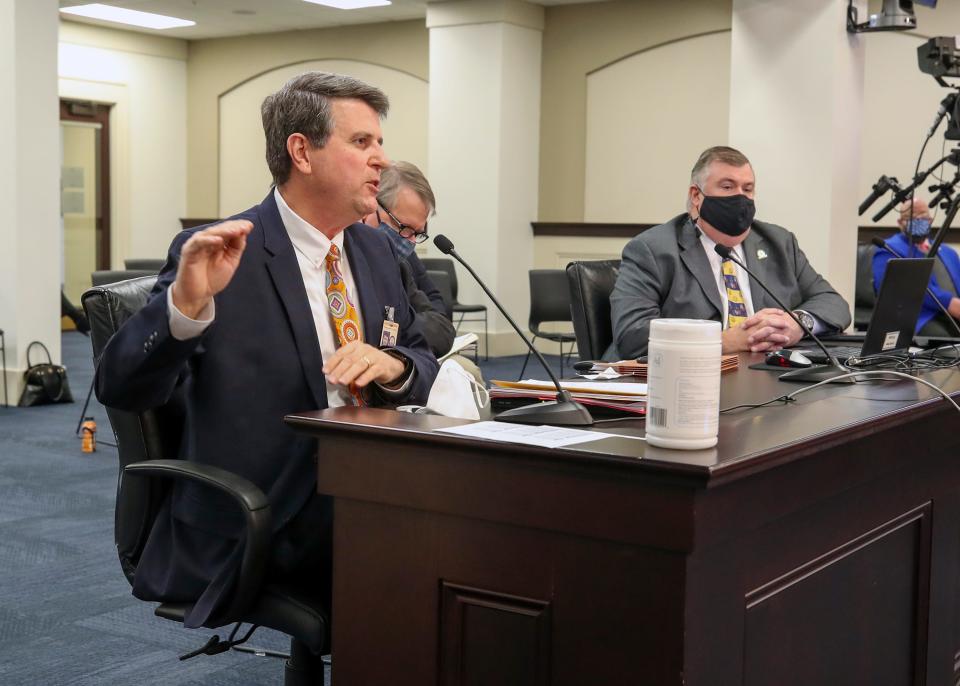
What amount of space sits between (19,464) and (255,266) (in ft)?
11.7

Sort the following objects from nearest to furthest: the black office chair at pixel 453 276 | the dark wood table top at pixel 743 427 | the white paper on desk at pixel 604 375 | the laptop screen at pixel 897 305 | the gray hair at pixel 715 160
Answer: the dark wood table top at pixel 743 427
the white paper on desk at pixel 604 375
the laptop screen at pixel 897 305
the gray hair at pixel 715 160
the black office chair at pixel 453 276

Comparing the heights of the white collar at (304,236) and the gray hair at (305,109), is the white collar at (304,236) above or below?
below

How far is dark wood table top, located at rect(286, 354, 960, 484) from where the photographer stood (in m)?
1.36

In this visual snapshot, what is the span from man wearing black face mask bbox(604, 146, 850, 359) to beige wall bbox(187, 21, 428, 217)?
22.5 feet

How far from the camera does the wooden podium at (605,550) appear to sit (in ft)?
4.52

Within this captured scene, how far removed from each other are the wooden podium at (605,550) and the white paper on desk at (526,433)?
25 millimetres

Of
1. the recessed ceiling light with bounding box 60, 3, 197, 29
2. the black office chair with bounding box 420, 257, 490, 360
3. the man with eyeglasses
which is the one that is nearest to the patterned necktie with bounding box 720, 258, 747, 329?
the man with eyeglasses

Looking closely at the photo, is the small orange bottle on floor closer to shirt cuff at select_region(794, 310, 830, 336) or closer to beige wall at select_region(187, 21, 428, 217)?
shirt cuff at select_region(794, 310, 830, 336)

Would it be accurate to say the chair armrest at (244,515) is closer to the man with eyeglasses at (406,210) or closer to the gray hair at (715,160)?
the man with eyeglasses at (406,210)

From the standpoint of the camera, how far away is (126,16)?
34.0 feet

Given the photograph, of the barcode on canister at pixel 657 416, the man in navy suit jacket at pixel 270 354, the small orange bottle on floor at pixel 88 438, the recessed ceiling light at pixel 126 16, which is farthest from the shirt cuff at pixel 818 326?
the recessed ceiling light at pixel 126 16

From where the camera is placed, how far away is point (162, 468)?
1.82 meters

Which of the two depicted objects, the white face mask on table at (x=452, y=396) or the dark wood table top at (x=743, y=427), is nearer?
the dark wood table top at (x=743, y=427)

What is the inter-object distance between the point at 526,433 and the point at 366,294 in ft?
2.25
